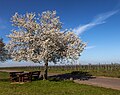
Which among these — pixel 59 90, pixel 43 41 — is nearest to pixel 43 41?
pixel 43 41

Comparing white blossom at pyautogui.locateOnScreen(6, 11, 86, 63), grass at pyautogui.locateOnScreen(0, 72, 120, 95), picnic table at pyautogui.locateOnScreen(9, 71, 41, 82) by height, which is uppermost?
white blossom at pyautogui.locateOnScreen(6, 11, 86, 63)

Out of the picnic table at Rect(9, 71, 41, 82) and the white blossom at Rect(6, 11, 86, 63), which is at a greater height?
the white blossom at Rect(6, 11, 86, 63)

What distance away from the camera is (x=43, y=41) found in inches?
1375

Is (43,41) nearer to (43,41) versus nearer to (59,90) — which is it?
(43,41)

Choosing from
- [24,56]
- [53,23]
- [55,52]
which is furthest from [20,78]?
[53,23]

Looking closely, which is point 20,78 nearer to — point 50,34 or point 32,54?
point 32,54

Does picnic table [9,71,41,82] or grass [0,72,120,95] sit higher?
picnic table [9,71,41,82]

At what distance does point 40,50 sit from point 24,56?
7.52 ft

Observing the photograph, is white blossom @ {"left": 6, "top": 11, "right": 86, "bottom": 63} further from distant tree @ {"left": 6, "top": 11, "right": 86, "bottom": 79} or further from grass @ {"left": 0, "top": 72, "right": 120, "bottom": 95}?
grass @ {"left": 0, "top": 72, "right": 120, "bottom": 95}

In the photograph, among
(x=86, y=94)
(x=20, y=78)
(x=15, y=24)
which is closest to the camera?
(x=86, y=94)

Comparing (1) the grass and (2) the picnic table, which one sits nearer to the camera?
(1) the grass

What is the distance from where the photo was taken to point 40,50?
3606cm

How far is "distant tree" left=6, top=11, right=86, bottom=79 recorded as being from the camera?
35344mm

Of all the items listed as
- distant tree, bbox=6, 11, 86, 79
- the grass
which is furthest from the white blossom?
the grass
